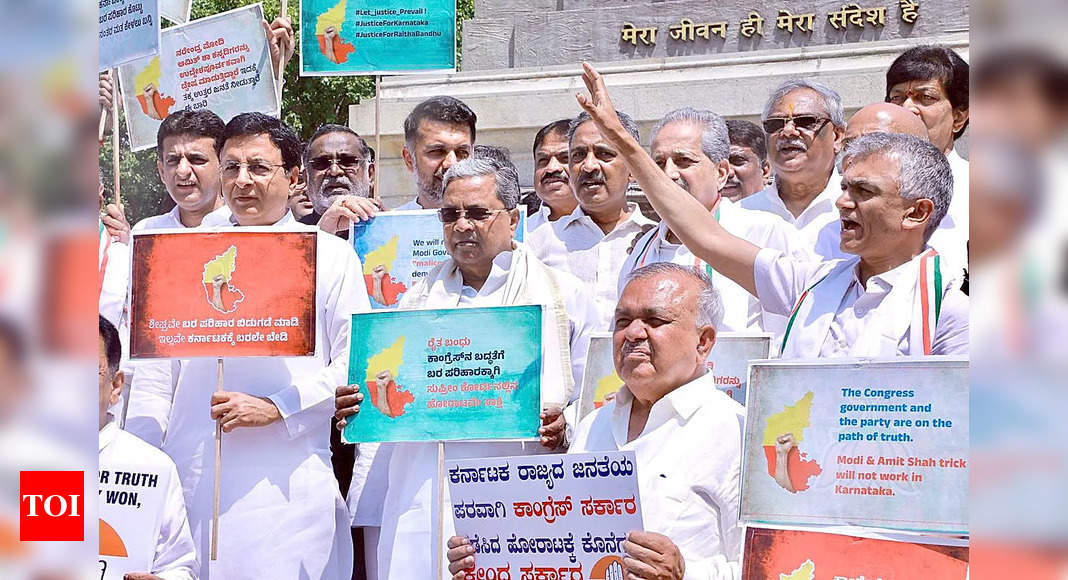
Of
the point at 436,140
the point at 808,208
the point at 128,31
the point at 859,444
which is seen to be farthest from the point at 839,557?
the point at 128,31

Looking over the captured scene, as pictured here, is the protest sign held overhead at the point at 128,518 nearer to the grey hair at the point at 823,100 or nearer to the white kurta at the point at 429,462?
the white kurta at the point at 429,462

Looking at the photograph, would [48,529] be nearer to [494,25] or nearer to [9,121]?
[9,121]

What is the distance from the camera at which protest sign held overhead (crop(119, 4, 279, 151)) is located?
732cm

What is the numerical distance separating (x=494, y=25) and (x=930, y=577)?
8929 mm

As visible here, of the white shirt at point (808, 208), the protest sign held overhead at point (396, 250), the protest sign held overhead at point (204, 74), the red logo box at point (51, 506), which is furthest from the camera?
the protest sign held overhead at point (204, 74)

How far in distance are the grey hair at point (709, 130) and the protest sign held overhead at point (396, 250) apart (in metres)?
0.97

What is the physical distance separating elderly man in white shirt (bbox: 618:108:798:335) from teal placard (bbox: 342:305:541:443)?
76 centimetres

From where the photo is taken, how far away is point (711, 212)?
5.17 m

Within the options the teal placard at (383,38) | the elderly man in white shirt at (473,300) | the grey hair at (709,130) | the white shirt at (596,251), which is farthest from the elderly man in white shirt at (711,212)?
the teal placard at (383,38)

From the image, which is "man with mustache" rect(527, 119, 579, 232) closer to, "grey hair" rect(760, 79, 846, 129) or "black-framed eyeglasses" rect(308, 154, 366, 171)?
"black-framed eyeglasses" rect(308, 154, 366, 171)

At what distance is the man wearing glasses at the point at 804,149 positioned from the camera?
5500 millimetres

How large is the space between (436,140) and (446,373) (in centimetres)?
194

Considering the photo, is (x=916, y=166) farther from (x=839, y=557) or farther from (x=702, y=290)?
(x=839, y=557)

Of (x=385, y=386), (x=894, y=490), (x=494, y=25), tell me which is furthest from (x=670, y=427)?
(x=494, y=25)
